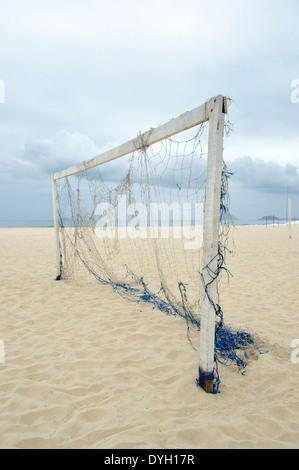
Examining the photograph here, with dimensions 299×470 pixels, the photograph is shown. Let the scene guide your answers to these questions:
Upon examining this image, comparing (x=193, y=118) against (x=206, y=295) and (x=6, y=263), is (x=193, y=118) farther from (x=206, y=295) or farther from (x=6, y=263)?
(x=6, y=263)

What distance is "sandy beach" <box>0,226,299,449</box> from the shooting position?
1.79 m

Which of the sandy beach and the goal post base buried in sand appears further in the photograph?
the goal post base buried in sand

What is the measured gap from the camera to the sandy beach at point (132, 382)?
179cm

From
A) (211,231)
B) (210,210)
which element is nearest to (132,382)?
(211,231)

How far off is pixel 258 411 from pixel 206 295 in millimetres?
928

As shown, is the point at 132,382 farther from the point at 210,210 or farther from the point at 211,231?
the point at 210,210

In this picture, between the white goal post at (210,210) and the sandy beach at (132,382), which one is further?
the white goal post at (210,210)

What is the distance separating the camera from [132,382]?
7.81 ft

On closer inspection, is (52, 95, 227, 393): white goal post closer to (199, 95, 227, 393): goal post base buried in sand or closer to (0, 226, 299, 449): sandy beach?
(199, 95, 227, 393): goal post base buried in sand

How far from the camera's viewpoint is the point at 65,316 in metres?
3.91

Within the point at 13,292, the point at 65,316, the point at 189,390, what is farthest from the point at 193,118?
the point at 13,292

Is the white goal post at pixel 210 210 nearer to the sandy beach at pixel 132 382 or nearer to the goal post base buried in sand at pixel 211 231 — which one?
the goal post base buried in sand at pixel 211 231

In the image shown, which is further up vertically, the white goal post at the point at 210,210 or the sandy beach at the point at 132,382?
the white goal post at the point at 210,210

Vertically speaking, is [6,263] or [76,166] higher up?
[76,166]
